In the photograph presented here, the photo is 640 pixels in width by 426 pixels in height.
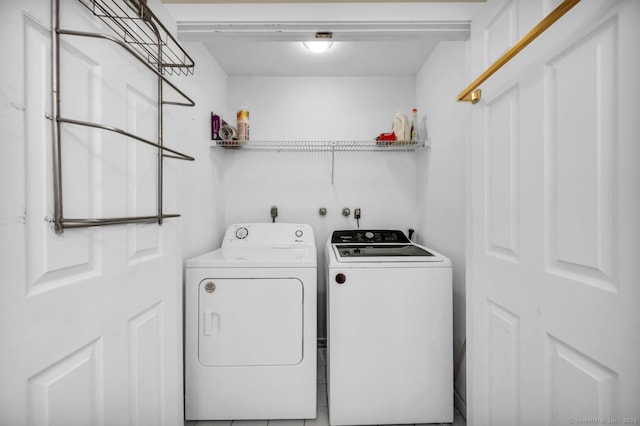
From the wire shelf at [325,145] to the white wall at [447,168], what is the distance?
203 millimetres

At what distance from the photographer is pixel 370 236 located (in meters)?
2.15

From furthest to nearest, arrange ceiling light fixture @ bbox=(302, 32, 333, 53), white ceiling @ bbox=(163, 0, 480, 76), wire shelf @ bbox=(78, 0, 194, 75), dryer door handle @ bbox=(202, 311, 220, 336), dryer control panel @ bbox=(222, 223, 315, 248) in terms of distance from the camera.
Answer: dryer control panel @ bbox=(222, 223, 315, 248), ceiling light fixture @ bbox=(302, 32, 333, 53), dryer door handle @ bbox=(202, 311, 220, 336), white ceiling @ bbox=(163, 0, 480, 76), wire shelf @ bbox=(78, 0, 194, 75)

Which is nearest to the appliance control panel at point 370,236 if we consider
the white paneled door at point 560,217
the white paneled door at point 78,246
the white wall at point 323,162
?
the white wall at point 323,162

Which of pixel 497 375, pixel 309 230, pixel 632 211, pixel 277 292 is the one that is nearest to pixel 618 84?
pixel 632 211

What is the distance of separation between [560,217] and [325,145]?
1789 millimetres

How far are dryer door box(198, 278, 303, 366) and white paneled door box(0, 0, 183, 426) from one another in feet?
1.43

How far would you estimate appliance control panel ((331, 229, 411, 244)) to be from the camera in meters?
2.13

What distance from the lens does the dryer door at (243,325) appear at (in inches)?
57.8

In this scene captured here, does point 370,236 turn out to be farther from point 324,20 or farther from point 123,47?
point 123,47

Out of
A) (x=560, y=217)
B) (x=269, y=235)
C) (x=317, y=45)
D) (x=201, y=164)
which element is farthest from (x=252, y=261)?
(x=317, y=45)

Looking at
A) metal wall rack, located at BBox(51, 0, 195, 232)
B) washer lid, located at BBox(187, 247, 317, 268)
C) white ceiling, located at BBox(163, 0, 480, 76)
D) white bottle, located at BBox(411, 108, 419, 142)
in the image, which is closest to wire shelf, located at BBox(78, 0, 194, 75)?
metal wall rack, located at BBox(51, 0, 195, 232)

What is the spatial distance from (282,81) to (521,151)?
2.07 meters

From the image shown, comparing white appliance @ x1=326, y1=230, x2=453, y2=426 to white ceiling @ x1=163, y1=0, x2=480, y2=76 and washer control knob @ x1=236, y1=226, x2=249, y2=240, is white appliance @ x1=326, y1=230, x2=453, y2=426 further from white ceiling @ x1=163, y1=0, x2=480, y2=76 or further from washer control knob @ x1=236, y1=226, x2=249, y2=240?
white ceiling @ x1=163, y1=0, x2=480, y2=76

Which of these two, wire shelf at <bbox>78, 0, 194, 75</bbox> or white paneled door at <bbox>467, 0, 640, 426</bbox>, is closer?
white paneled door at <bbox>467, 0, 640, 426</bbox>
